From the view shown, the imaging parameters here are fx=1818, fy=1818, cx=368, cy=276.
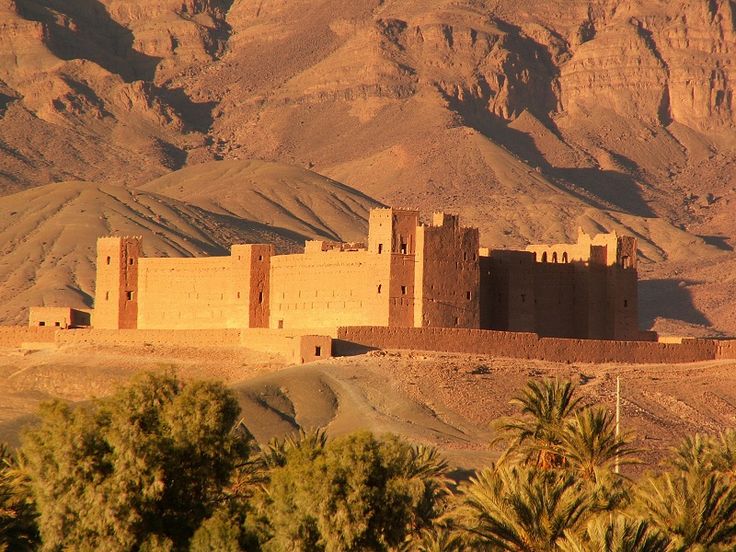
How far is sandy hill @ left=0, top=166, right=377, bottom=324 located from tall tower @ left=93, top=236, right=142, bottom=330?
90.3 ft

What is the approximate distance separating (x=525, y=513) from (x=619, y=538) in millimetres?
4312

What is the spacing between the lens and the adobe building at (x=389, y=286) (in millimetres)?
68438

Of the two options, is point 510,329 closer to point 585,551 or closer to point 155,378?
point 155,378

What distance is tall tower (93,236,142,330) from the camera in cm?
7569

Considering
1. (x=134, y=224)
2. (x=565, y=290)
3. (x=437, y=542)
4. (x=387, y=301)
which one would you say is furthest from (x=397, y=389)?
(x=134, y=224)

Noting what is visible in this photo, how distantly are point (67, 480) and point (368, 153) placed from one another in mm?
162512

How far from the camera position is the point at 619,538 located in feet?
91.2

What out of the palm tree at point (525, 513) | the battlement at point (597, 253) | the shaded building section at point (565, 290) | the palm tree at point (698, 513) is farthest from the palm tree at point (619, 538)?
the battlement at point (597, 253)

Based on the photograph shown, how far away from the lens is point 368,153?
19638 cm

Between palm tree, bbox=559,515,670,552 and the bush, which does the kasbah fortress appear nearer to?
the bush

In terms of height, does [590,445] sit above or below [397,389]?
below

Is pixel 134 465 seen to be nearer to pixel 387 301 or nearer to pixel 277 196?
pixel 387 301

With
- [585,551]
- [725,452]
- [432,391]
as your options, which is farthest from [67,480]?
[432,391]

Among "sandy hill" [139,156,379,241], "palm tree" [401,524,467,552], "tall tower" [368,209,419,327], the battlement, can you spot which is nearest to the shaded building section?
the battlement
